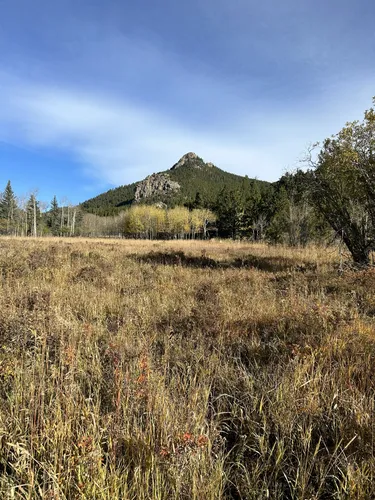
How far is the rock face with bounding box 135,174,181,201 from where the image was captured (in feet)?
558

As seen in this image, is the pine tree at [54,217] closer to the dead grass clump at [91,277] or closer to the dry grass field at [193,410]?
the dead grass clump at [91,277]

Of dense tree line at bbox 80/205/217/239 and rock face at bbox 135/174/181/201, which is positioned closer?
dense tree line at bbox 80/205/217/239

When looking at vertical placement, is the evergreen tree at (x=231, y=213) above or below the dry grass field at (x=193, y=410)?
above

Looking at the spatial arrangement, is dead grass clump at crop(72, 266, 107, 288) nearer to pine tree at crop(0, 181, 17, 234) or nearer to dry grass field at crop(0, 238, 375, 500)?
dry grass field at crop(0, 238, 375, 500)

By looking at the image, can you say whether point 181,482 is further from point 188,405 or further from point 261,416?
point 261,416

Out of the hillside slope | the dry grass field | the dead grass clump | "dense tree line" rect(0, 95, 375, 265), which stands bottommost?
the dry grass field

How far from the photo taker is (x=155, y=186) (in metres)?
185

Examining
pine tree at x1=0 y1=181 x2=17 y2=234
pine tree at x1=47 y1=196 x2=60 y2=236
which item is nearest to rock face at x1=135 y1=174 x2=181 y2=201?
pine tree at x1=47 y1=196 x2=60 y2=236

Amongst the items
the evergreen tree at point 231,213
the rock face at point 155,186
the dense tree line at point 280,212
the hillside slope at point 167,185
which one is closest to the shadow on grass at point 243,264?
the dense tree line at point 280,212

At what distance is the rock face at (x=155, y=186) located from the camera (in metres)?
170

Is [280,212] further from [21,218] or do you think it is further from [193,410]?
[21,218]

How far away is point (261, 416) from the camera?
2189 millimetres

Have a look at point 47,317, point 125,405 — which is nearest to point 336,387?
point 125,405

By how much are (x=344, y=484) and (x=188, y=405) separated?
107cm
